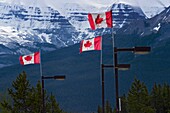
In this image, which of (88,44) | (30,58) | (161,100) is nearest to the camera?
(88,44)

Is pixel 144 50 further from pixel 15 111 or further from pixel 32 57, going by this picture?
pixel 15 111

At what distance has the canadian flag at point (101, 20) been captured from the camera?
39.8 meters

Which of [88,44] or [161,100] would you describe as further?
[161,100]

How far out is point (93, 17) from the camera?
40.6 metres

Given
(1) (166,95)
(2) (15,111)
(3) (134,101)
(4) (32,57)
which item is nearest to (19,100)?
(2) (15,111)

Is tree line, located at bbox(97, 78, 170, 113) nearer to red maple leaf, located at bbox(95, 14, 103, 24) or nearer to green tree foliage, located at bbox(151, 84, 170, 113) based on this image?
green tree foliage, located at bbox(151, 84, 170, 113)

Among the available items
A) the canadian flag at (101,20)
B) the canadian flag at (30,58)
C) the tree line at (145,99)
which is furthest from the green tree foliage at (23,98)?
the tree line at (145,99)

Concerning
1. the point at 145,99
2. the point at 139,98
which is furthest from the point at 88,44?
the point at 139,98

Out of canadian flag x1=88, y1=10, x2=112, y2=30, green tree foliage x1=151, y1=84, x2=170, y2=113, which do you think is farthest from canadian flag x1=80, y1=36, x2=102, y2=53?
green tree foliage x1=151, y1=84, x2=170, y2=113

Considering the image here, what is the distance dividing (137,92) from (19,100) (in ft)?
136

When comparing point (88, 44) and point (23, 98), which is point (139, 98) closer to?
point (23, 98)

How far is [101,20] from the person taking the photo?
40.2 m

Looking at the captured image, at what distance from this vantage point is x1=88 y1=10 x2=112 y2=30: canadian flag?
39750mm

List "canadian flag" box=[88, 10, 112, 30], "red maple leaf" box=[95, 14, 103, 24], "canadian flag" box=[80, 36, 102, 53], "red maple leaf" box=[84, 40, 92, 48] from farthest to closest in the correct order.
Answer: "red maple leaf" box=[84, 40, 92, 48]
"canadian flag" box=[80, 36, 102, 53]
"red maple leaf" box=[95, 14, 103, 24]
"canadian flag" box=[88, 10, 112, 30]
